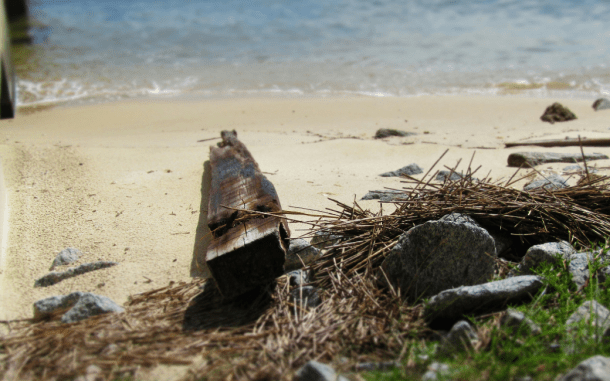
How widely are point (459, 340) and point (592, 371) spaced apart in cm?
47

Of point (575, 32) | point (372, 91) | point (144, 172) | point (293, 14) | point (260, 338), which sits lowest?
point (260, 338)

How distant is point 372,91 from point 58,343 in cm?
785

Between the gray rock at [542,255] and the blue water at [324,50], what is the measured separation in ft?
22.4

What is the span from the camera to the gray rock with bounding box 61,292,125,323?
2102mm

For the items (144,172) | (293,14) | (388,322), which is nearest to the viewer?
(388,322)

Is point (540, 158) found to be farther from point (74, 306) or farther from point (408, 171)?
point (74, 306)

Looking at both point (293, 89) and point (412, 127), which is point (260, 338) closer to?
point (412, 127)

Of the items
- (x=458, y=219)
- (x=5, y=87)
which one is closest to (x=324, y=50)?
(x=5, y=87)

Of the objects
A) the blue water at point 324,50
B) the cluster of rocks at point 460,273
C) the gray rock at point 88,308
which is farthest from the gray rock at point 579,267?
the blue water at point 324,50

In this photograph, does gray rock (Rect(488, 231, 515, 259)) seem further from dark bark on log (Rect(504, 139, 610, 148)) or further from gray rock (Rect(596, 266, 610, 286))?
dark bark on log (Rect(504, 139, 610, 148))

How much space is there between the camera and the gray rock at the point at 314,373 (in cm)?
166

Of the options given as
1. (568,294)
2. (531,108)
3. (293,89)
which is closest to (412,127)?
(531,108)

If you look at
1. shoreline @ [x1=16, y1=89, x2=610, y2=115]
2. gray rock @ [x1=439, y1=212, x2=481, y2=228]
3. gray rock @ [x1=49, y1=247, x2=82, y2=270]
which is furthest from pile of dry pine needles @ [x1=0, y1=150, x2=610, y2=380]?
shoreline @ [x1=16, y1=89, x2=610, y2=115]

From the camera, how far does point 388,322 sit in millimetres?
2041
